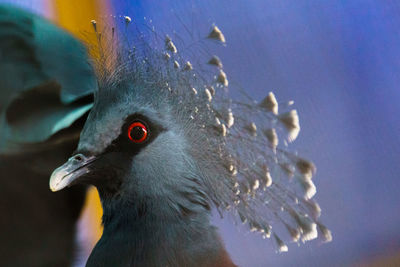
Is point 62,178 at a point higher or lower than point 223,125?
lower

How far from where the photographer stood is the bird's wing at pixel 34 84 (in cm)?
106

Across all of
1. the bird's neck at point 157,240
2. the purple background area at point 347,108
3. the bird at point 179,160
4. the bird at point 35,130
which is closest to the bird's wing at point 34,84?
the bird at point 35,130

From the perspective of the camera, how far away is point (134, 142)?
0.95 metres

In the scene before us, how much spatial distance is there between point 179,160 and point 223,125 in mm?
134

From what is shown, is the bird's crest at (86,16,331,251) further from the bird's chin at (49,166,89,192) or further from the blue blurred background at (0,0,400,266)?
the bird's chin at (49,166,89,192)

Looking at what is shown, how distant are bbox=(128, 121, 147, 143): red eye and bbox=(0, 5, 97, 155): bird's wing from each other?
0.59 feet

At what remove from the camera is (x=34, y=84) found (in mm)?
1098

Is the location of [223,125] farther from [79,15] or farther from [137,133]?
[79,15]

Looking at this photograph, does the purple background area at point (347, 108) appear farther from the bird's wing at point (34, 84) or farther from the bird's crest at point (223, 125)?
the bird's wing at point (34, 84)

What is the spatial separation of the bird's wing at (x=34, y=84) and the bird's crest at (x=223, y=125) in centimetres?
11

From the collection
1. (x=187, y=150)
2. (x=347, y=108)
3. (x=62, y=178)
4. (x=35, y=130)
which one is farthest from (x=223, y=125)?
(x=35, y=130)

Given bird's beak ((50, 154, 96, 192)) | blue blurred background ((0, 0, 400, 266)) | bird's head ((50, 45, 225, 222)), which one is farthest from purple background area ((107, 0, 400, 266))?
bird's beak ((50, 154, 96, 192))

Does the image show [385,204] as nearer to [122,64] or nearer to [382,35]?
[382,35]

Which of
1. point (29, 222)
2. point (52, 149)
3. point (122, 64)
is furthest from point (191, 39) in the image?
point (29, 222)
